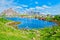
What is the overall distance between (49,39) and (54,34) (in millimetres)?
1361

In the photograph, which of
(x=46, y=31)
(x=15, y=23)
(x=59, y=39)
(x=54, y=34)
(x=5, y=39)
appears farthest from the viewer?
(x=15, y=23)

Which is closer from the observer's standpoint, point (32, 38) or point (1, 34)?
point (1, 34)

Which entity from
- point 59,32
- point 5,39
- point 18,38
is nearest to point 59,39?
point 59,32

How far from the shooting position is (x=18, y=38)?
15914 millimetres

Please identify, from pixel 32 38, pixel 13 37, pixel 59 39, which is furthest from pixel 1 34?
pixel 59 39

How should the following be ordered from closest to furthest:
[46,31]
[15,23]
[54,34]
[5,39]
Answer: [5,39]
[54,34]
[46,31]
[15,23]

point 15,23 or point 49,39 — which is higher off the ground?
point 15,23

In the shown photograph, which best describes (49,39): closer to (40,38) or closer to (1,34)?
(40,38)

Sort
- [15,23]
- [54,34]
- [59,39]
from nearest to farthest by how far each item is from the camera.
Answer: [59,39] → [54,34] → [15,23]

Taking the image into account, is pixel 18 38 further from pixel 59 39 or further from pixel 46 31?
pixel 46 31

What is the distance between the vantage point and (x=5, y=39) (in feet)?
49.2

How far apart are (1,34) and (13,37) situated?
0.91 metres

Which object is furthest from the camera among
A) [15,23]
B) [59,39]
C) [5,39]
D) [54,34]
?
[15,23]

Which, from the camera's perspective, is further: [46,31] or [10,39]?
[46,31]
